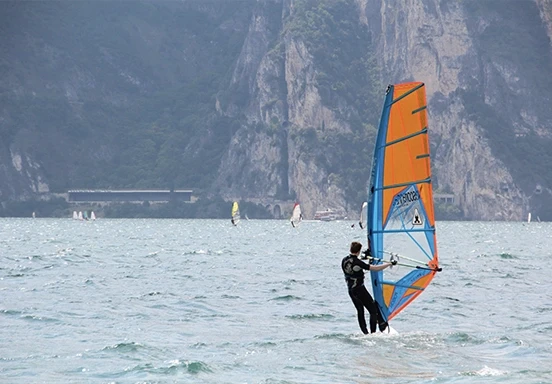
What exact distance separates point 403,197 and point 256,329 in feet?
15.4

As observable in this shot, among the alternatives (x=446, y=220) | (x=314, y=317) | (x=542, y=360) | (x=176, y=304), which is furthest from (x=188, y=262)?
(x=446, y=220)

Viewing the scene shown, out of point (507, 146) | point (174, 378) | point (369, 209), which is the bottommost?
point (174, 378)

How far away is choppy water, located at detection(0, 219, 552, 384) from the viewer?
728 inches

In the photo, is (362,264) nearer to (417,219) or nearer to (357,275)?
(357,275)

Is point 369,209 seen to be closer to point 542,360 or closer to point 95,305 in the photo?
point 542,360

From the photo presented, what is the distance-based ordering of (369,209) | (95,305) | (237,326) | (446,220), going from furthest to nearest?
(446,220), (95,305), (237,326), (369,209)

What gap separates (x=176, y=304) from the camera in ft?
93.2

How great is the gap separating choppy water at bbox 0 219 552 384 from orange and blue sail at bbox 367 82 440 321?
127 cm

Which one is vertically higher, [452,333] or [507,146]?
[507,146]

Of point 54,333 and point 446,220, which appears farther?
point 446,220

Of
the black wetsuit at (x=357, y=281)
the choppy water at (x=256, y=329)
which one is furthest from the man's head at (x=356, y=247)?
the choppy water at (x=256, y=329)

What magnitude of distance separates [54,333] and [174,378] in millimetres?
5473

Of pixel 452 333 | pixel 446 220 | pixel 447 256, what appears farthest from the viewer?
pixel 446 220

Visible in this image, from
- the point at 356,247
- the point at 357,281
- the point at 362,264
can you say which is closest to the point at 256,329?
the point at 357,281
